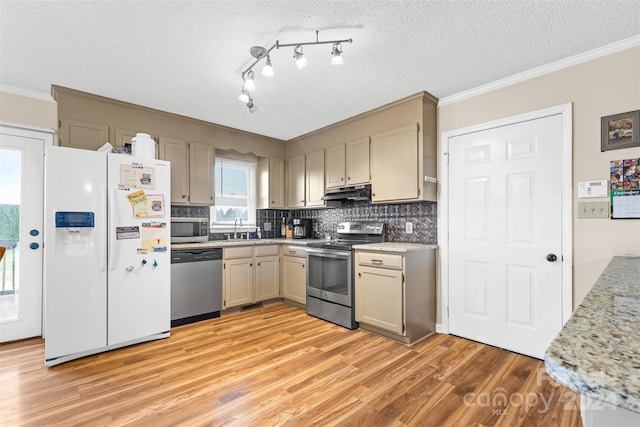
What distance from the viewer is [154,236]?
295cm

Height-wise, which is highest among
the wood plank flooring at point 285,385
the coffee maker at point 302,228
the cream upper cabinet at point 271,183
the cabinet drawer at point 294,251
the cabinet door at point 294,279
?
the cream upper cabinet at point 271,183

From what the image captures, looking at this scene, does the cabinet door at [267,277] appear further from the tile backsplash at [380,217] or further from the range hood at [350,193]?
the range hood at [350,193]

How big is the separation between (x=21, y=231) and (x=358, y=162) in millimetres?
3579

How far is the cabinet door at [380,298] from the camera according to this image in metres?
2.92

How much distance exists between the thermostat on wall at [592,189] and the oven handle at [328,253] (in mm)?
2058

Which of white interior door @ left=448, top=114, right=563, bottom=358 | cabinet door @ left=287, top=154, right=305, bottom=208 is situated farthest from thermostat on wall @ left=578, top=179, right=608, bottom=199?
cabinet door @ left=287, top=154, right=305, bottom=208

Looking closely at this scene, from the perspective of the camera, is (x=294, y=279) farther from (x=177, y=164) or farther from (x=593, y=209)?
(x=593, y=209)

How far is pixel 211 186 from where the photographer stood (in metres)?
3.96

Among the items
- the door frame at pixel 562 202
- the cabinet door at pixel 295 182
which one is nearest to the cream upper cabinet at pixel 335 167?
the cabinet door at pixel 295 182

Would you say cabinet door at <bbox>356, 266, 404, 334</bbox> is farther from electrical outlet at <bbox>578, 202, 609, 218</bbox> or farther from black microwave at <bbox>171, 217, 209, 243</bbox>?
black microwave at <bbox>171, 217, 209, 243</bbox>

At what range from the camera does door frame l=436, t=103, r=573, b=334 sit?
2391 mm

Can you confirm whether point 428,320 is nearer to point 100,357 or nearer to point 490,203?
point 490,203

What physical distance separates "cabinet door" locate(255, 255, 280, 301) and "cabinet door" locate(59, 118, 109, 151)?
2170 mm

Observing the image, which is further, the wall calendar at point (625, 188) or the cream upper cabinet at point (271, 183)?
the cream upper cabinet at point (271, 183)
